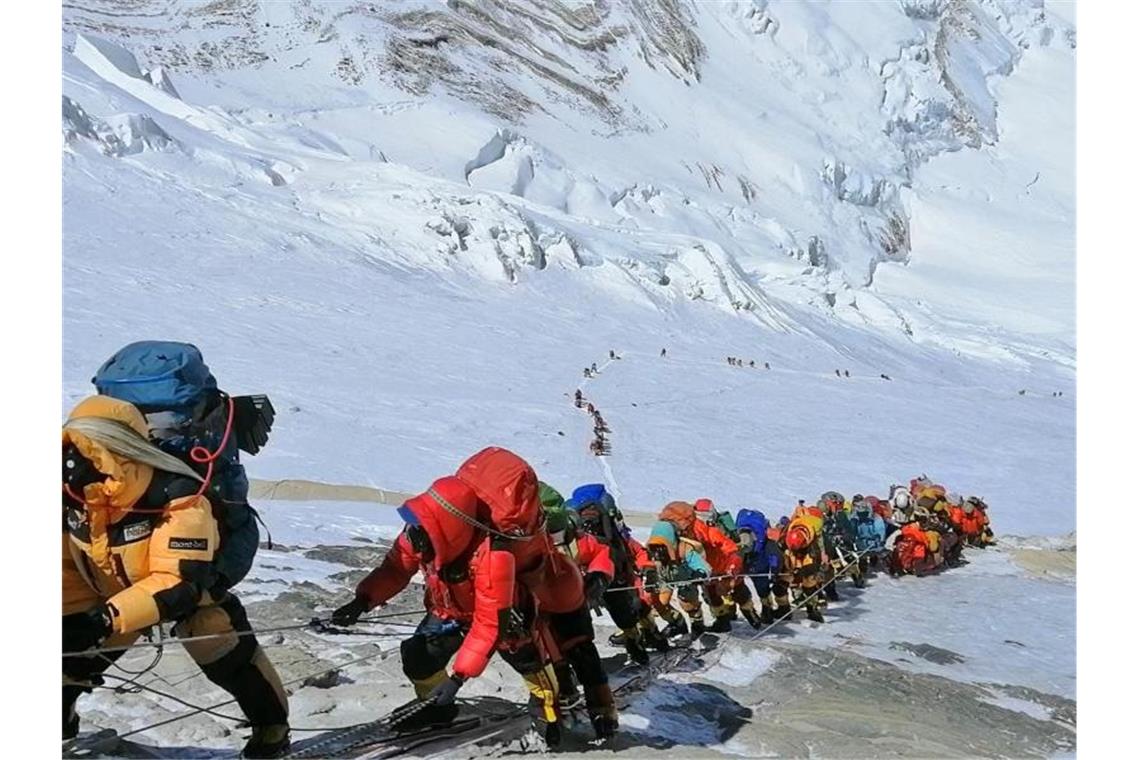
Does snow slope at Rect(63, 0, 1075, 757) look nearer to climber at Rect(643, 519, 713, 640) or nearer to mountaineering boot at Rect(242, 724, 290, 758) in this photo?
mountaineering boot at Rect(242, 724, 290, 758)

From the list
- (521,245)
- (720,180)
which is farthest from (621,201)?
(521,245)

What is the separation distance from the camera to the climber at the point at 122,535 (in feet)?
11.2

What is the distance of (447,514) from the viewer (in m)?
4.28

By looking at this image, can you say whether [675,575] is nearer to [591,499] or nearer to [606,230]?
[591,499]

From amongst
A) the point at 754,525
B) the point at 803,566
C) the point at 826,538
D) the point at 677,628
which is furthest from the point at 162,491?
the point at 826,538

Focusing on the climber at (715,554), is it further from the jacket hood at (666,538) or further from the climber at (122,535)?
the climber at (122,535)

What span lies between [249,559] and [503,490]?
933 millimetres

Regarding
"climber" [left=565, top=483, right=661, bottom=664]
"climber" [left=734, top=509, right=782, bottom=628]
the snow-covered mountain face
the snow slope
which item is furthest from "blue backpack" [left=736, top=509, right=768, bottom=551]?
the snow-covered mountain face

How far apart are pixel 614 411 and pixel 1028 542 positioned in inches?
320

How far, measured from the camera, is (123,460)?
3.44 metres

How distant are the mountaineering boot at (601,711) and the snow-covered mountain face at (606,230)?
8.48m

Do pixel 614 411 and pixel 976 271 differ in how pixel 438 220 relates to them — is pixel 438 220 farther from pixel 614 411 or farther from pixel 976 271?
pixel 976 271

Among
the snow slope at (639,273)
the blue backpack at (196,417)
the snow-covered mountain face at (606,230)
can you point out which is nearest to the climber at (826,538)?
the snow slope at (639,273)

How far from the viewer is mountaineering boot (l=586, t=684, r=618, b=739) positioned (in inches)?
193
